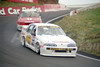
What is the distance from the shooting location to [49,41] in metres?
11.3

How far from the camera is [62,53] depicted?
11148 millimetres

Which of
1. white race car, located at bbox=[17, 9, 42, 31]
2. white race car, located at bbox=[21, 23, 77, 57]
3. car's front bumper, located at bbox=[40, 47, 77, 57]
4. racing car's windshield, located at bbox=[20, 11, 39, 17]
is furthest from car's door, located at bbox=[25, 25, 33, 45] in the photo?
racing car's windshield, located at bbox=[20, 11, 39, 17]

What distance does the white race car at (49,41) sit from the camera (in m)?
11.1

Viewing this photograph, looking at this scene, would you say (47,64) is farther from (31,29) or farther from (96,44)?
(96,44)

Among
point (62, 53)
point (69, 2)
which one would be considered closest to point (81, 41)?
point (62, 53)

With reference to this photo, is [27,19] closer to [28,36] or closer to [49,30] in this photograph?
[28,36]

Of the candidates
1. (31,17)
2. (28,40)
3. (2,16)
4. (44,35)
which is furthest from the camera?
(2,16)

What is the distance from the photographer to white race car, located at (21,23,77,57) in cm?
1115

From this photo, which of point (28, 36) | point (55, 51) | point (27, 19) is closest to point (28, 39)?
point (28, 36)

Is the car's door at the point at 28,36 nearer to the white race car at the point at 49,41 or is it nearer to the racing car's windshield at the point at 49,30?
the white race car at the point at 49,41

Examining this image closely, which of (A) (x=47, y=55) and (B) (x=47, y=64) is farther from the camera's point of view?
(A) (x=47, y=55)

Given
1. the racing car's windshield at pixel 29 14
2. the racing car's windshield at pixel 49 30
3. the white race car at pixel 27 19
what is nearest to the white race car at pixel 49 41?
the racing car's windshield at pixel 49 30

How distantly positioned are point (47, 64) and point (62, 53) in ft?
5.67

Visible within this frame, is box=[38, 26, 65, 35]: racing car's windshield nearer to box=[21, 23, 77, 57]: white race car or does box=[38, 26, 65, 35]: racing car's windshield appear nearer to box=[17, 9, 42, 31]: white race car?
box=[21, 23, 77, 57]: white race car
